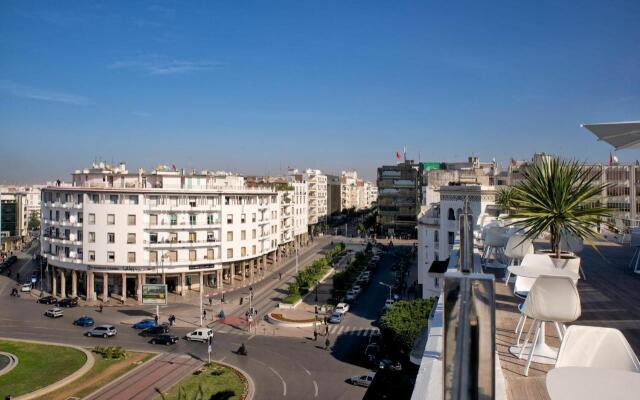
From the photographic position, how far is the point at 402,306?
100 ft

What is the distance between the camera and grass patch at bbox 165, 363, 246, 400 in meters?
25.5

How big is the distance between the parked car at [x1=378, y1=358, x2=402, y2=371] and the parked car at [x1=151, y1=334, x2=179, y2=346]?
50.4 feet

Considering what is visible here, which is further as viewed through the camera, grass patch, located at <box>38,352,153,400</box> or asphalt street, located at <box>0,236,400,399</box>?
asphalt street, located at <box>0,236,400,399</box>

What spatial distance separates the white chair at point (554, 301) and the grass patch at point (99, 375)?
86.5ft

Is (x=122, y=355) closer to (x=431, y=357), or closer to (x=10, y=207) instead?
(x=431, y=357)

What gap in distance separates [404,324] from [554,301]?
74.9ft

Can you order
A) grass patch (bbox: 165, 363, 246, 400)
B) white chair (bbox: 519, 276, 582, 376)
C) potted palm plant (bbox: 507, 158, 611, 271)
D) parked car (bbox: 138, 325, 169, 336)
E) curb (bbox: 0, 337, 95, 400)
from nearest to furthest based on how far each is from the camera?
1. white chair (bbox: 519, 276, 582, 376)
2. potted palm plant (bbox: 507, 158, 611, 271)
3. grass patch (bbox: 165, 363, 246, 400)
4. curb (bbox: 0, 337, 95, 400)
5. parked car (bbox: 138, 325, 169, 336)

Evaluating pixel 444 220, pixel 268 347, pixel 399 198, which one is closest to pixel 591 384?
pixel 268 347

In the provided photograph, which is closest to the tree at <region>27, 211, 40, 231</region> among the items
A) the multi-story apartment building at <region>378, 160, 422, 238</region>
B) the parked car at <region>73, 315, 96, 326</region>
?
the multi-story apartment building at <region>378, 160, 422, 238</region>

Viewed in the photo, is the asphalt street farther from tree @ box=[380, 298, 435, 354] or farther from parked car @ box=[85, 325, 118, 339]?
tree @ box=[380, 298, 435, 354]

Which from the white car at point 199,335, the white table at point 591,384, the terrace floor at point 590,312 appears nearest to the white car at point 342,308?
the white car at point 199,335

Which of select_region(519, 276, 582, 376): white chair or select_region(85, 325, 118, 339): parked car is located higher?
select_region(519, 276, 582, 376): white chair

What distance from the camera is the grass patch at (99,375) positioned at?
26269 mm

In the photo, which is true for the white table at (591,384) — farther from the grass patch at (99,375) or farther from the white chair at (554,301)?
the grass patch at (99,375)
